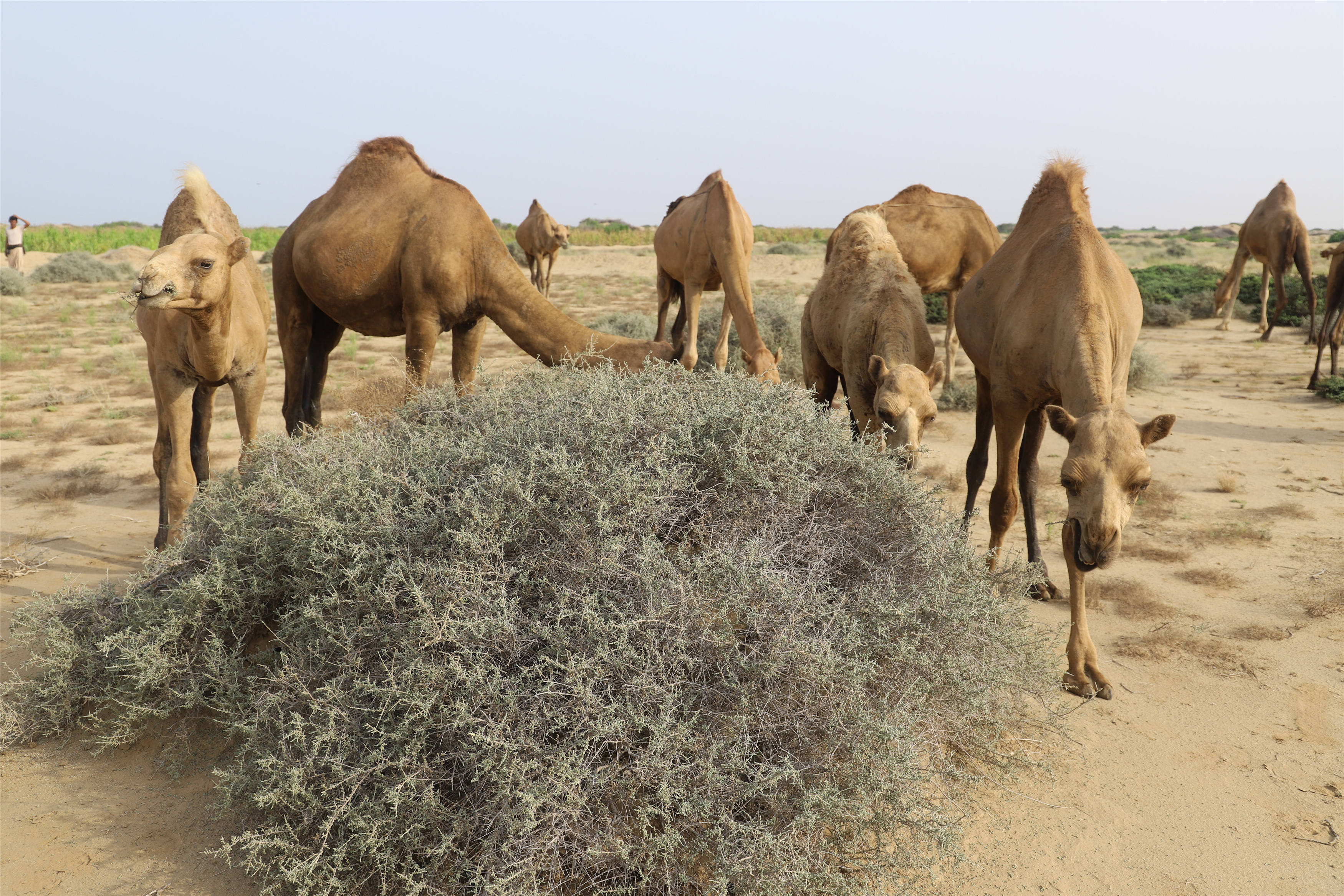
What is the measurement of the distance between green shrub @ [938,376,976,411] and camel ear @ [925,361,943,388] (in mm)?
5302

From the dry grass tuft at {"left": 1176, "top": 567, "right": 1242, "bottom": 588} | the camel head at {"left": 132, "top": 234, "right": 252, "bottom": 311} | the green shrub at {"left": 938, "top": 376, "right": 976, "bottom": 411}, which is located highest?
the camel head at {"left": 132, "top": 234, "right": 252, "bottom": 311}

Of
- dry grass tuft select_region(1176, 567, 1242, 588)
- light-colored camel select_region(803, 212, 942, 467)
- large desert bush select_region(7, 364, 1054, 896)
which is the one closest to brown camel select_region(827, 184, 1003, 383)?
light-colored camel select_region(803, 212, 942, 467)

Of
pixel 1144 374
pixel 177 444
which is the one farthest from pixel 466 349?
pixel 1144 374

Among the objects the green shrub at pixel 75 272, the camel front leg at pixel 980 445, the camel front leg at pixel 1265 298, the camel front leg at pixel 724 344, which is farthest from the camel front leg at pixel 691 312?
the green shrub at pixel 75 272

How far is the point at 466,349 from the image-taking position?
5984 millimetres

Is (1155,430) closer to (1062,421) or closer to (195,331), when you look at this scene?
(1062,421)

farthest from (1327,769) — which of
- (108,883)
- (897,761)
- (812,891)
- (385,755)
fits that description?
(108,883)

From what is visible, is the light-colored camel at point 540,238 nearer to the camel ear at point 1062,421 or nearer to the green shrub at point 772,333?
the green shrub at point 772,333

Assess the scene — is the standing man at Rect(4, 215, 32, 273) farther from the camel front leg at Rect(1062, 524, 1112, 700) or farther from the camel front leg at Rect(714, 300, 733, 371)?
the camel front leg at Rect(1062, 524, 1112, 700)

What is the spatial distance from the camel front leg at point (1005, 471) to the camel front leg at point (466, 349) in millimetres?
3611

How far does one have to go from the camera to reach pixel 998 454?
172 inches

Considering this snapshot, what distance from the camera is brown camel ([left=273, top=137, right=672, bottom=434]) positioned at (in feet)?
18.1

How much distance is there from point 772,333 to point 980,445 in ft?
23.9

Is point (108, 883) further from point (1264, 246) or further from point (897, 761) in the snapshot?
point (1264, 246)
